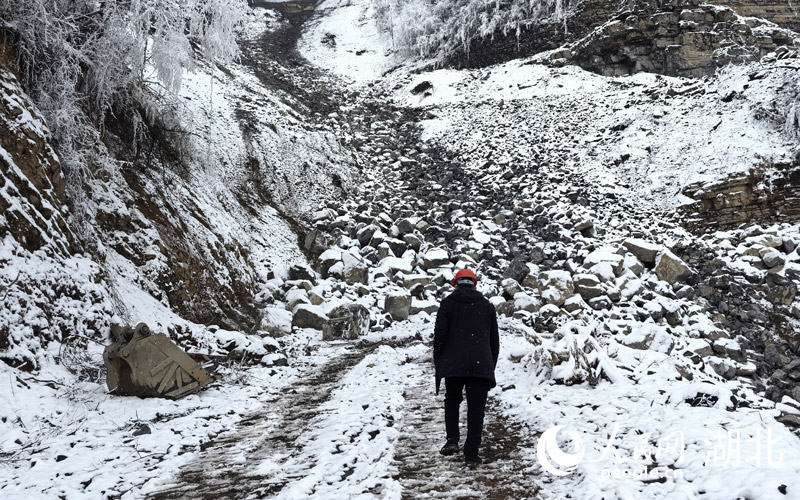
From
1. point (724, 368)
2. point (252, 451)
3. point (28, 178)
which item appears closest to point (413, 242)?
point (724, 368)

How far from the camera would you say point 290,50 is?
36.8m

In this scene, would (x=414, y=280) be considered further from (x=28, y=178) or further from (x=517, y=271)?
(x=28, y=178)

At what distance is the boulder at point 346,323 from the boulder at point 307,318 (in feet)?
0.86

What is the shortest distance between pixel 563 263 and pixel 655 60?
1821 centimetres

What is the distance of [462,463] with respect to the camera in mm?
4242

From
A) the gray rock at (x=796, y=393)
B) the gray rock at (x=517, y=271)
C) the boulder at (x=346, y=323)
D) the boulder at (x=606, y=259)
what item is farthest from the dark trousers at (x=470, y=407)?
the boulder at (x=606, y=259)

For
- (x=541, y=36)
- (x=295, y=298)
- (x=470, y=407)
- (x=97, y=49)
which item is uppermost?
(x=541, y=36)

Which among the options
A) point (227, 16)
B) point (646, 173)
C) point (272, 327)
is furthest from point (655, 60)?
point (272, 327)

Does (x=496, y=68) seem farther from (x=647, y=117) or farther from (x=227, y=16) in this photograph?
(x=227, y=16)

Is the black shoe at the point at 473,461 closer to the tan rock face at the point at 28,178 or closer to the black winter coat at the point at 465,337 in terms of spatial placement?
the black winter coat at the point at 465,337

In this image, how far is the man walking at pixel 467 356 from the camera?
4250 millimetres

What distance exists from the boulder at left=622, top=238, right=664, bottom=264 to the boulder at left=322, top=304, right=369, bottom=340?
8471 mm

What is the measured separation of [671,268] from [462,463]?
37.3 ft

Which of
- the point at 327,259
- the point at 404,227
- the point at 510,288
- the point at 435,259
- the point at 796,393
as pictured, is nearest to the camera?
the point at 796,393
